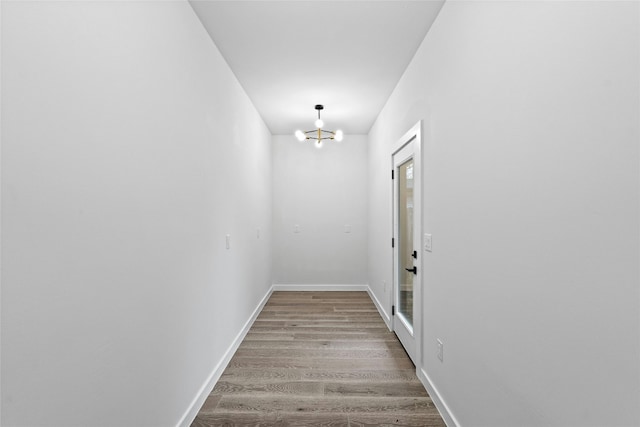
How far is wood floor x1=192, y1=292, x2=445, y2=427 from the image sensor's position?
1987mm

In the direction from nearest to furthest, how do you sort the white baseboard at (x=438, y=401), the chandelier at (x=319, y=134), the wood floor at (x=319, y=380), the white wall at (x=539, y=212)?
the white wall at (x=539, y=212) → the white baseboard at (x=438, y=401) → the wood floor at (x=319, y=380) → the chandelier at (x=319, y=134)

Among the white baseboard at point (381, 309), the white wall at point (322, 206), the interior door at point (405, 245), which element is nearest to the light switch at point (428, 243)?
the interior door at point (405, 245)

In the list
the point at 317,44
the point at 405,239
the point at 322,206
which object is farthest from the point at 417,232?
the point at 322,206

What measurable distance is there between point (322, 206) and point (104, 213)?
4.08 metres

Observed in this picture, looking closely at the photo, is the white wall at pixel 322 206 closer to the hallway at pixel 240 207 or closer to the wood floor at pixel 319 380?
the wood floor at pixel 319 380

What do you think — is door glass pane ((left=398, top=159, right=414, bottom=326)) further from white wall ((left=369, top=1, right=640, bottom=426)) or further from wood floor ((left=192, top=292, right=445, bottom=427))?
white wall ((left=369, top=1, right=640, bottom=426))

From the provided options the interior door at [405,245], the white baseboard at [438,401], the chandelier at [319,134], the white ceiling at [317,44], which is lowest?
the white baseboard at [438,401]

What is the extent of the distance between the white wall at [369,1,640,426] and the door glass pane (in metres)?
0.79

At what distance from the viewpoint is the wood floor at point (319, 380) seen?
1.99 m

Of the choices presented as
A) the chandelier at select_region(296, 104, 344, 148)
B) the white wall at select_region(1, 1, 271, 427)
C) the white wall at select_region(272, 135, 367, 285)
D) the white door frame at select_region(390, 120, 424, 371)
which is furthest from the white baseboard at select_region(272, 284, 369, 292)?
the white wall at select_region(1, 1, 271, 427)

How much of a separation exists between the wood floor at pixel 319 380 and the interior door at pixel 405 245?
0.80 ft

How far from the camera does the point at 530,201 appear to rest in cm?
116

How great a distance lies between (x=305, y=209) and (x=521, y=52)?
4123 millimetres

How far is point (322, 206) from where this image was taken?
5145 millimetres
